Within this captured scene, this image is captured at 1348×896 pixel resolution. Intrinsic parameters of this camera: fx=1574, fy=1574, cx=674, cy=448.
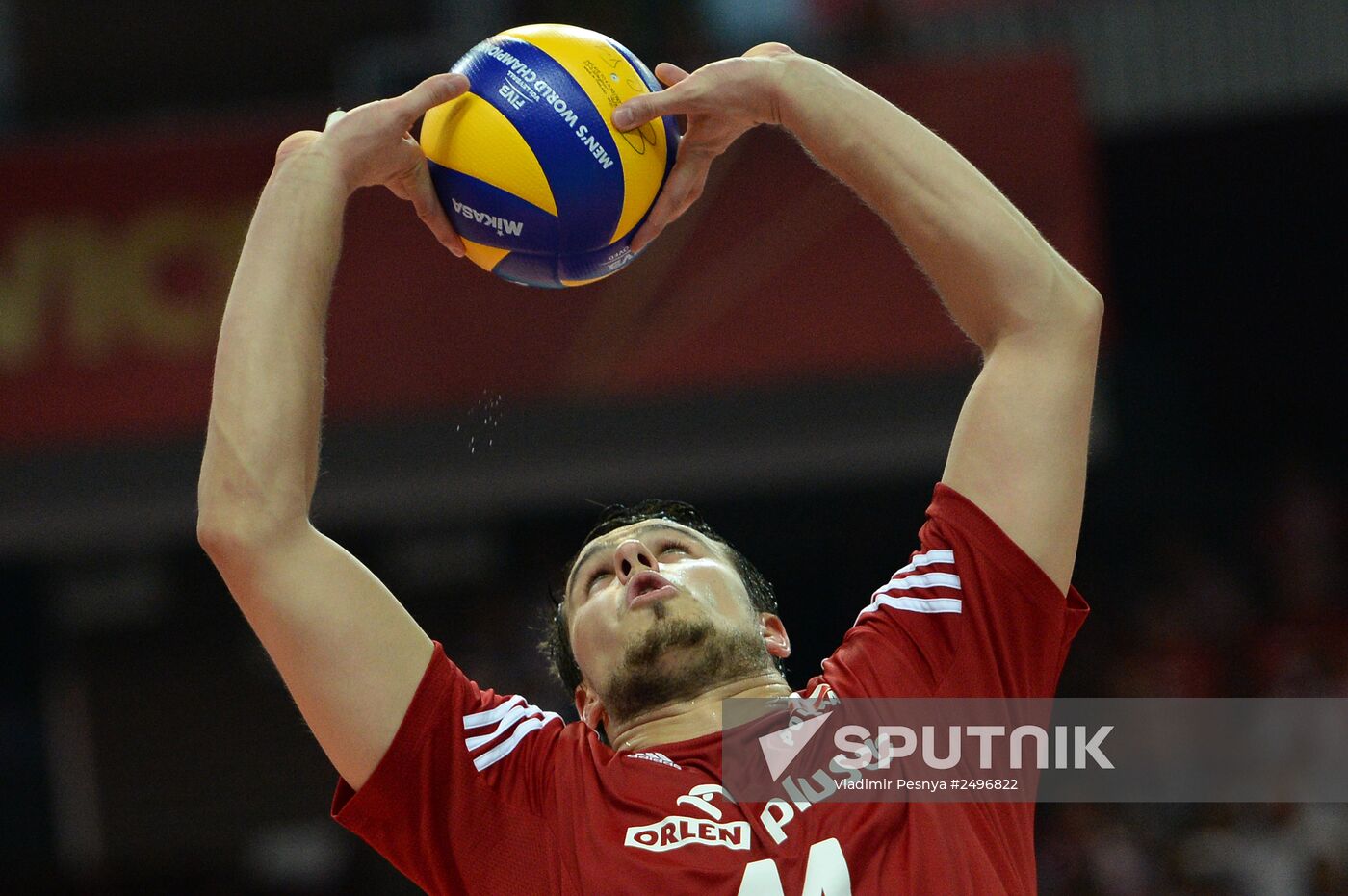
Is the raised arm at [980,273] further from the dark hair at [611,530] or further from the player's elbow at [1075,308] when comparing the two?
the dark hair at [611,530]

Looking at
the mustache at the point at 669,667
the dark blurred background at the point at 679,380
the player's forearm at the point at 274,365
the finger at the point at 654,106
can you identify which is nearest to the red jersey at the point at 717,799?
the mustache at the point at 669,667

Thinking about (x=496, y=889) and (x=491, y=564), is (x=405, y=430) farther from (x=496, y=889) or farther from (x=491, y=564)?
(x=496, y=889)

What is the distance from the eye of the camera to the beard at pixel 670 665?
2754 mm

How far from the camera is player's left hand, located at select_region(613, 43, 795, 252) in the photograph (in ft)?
8.68

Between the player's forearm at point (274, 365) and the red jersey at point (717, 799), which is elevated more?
the player's forearm at point (274, 365)

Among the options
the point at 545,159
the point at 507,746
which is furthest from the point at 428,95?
the point at 507,746

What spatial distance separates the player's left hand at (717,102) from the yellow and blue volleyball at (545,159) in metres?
0.04

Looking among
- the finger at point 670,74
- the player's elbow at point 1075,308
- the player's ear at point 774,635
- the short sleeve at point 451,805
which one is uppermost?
the finger at point 670,74

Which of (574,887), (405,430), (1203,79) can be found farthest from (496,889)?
(1203,79)

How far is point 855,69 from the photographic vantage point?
776cm

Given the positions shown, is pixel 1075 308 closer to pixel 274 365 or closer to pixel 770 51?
pixel 770 51

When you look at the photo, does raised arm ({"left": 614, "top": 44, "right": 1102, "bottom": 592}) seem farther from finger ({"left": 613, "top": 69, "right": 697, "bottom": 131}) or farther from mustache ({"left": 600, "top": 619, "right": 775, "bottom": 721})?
mustache ({"left": 600, "top": 619, "right": 775, "bottom": 721})

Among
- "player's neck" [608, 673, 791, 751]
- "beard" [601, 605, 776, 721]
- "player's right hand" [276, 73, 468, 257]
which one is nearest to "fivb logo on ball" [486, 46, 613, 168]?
"player's right hand" [276, 73, 468, 257]

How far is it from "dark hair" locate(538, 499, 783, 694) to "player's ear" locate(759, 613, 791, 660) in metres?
0.02
